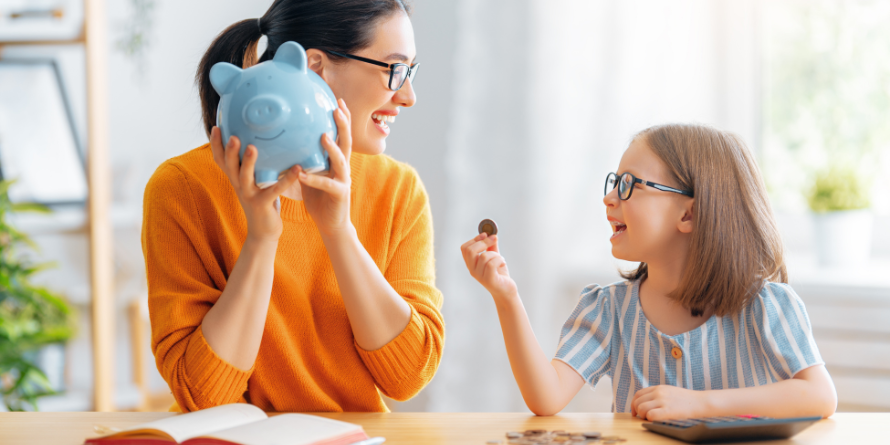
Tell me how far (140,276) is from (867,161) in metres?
2.52

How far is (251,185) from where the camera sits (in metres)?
0.89

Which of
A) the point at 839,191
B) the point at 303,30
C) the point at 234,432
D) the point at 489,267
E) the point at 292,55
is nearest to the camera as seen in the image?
the point at 234,432

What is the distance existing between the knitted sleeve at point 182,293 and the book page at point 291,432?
213 mm

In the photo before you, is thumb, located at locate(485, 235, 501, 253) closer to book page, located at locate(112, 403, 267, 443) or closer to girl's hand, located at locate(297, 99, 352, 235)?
girl's hand, located at locate(297, 99, 352, 235)

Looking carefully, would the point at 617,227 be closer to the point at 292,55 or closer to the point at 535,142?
the point at 292,55

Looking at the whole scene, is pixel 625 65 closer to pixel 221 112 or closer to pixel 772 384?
pixel 772 384

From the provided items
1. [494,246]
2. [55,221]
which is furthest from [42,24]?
[494,246]

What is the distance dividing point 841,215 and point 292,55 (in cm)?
187

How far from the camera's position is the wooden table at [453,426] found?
34.6 inches

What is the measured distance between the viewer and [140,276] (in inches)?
99.3

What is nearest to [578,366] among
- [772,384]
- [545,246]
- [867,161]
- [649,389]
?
[649,389]

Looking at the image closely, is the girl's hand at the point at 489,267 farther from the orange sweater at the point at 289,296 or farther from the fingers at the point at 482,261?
the orange sweater at the point at 289,296

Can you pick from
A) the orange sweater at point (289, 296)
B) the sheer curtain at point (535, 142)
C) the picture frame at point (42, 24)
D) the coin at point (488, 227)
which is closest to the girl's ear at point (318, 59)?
the orange sweater at point (289, 296)

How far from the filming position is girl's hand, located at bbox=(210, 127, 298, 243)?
2.83ft
